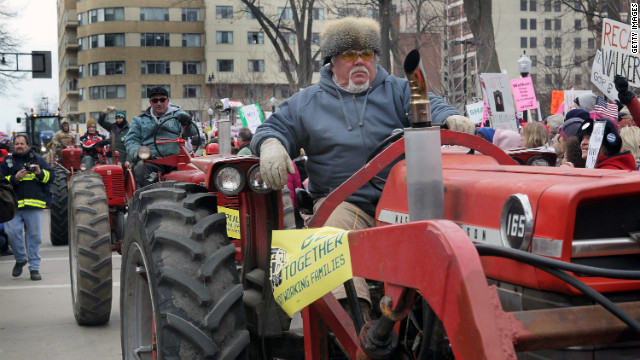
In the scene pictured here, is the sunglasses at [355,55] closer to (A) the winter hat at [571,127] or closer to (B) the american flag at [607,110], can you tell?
(B) the american flag at [607,110]

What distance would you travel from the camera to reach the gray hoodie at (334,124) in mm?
4176

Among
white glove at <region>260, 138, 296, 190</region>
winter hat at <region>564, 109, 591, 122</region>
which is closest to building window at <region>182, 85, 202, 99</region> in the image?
winter hat at <region>564, 109, 591, 122</region>

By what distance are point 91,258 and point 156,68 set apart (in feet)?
267

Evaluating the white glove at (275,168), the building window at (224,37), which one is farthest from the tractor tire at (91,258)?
the building window at (224,37)

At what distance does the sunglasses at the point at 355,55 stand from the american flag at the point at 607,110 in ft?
12.9

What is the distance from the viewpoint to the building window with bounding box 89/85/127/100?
85562 mm

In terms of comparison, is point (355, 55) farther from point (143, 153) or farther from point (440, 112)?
point (143, 153)

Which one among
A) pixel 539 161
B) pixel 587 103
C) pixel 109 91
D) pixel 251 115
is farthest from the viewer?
pixel 109 91

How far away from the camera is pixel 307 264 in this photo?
9.74ft

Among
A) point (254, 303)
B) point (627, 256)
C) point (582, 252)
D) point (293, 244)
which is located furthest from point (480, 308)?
point (254, 303)

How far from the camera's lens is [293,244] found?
10.6ft

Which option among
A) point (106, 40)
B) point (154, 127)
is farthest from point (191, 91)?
point (154, 127)

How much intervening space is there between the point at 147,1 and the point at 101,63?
341 inches

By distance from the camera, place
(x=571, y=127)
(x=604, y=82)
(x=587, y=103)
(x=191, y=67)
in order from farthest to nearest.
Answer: (x=191, y=67) < (x=587, y=103) < (x=604, y=82) < (x=571, y=127)
